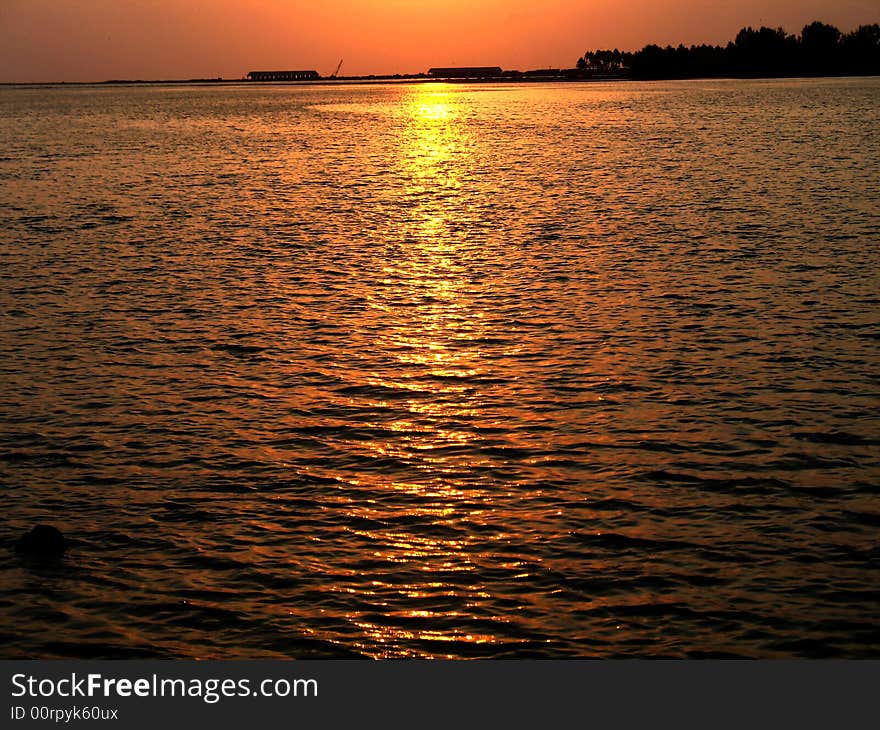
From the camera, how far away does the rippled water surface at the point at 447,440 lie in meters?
15.9

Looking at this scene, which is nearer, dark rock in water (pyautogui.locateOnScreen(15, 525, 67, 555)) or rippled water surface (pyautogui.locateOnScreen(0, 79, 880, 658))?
rippled water surface (pyautogui.locateOnScreen(0, 79, 880, 658))

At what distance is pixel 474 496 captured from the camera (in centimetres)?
1992

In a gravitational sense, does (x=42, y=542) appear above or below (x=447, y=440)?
below

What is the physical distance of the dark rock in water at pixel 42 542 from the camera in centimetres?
1783

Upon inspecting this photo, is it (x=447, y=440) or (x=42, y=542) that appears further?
(x=447, y=440)

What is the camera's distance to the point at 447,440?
898 inches

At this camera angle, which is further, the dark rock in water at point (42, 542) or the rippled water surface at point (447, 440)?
the dark rock in water at point (42, 542)

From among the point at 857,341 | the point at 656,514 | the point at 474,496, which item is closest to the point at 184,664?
Result: the point at 474,496

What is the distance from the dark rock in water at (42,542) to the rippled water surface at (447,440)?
0.26 meters

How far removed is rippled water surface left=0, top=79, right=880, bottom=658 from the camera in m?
15.9

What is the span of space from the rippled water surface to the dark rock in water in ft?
0.85

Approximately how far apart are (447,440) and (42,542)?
8429 mm

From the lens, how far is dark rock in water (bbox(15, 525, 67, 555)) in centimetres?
1783

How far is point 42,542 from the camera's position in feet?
58.5
